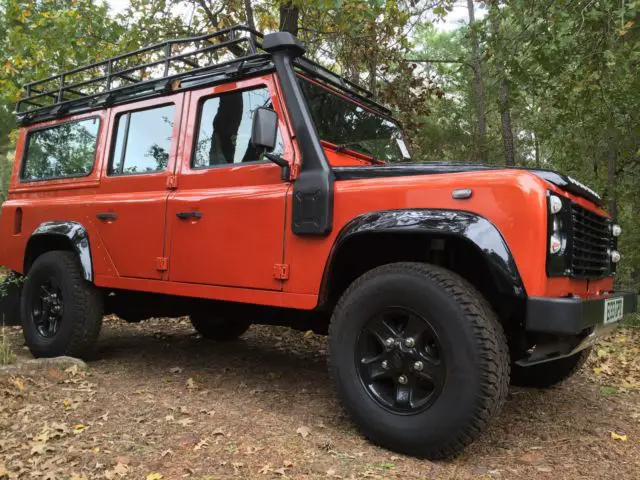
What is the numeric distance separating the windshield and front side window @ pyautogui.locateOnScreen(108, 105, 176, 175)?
121 cm

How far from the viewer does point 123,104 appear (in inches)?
176

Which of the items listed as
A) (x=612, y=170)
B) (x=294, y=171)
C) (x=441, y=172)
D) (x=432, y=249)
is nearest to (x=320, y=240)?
(x=294, y=171)

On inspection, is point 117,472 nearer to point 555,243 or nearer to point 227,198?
point 227,198

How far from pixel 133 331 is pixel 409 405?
4.81 m

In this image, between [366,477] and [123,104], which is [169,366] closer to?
[123,104]

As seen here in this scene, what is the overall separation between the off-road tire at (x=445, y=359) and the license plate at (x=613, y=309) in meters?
0.70

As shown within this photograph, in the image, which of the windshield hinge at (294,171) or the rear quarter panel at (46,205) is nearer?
the windshield hinge at (294,171)

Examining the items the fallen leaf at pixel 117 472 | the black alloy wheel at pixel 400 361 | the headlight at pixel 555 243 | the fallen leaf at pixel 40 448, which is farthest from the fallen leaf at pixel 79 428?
the headlight at pixel 555 243

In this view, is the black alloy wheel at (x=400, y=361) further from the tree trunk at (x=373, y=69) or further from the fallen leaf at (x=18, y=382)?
the tree trunk at (x=373, y=69)

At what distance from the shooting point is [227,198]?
3.54 meters

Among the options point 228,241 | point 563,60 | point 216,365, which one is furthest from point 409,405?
point 563,60

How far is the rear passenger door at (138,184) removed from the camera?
3.98 m

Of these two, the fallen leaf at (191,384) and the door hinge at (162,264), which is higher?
the door hinge at (162,264)

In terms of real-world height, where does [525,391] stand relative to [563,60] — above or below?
below
